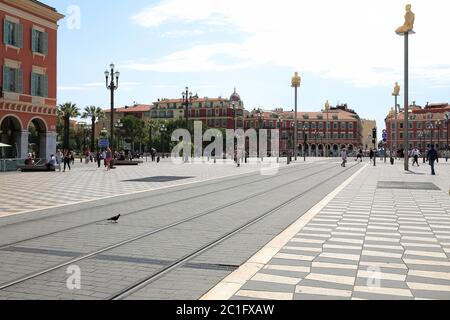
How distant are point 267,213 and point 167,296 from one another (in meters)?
7.65

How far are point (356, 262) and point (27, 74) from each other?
34.2m

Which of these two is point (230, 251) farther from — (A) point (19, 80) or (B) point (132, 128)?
(B) point (132, 128)

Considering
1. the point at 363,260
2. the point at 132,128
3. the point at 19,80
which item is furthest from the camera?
the point at 132,128

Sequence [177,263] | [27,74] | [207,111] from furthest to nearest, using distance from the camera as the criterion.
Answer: [207,111] < [27,74] < [177,263]

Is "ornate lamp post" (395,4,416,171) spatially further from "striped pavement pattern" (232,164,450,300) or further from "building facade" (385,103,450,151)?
"building facade" (385,103,450,151)

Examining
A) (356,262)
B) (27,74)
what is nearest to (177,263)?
(356,262)

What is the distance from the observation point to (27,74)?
36.4 meters

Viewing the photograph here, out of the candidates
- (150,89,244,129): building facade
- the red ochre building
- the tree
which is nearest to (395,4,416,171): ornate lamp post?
the red ochre building

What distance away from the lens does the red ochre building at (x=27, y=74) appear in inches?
1346

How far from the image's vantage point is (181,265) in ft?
22.9

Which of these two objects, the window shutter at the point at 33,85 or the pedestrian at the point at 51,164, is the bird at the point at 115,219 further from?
the window shutter at the point at 33,85

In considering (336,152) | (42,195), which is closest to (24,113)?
(42,195)

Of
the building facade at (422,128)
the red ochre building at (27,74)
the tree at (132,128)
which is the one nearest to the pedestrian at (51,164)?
the red ochre building at (27,74)
